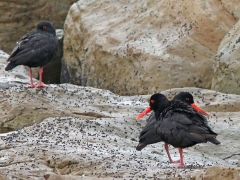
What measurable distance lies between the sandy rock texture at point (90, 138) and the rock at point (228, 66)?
2.75 ft

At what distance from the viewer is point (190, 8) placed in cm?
1719

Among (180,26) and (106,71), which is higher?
(180,26)

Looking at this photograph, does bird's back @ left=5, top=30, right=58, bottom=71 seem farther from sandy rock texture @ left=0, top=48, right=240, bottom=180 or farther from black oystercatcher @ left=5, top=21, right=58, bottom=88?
sandy rock texture @ left=0, top=48, right=240, bottom=180

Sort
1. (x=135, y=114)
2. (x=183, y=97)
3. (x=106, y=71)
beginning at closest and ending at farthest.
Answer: (x=183, y=97)
(x=135, y=114)
(x=106, y=71)

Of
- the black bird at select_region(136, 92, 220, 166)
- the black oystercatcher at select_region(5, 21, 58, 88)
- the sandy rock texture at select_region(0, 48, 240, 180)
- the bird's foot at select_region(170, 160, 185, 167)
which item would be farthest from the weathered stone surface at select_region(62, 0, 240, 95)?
the bird's foot at select_region(170, 160, 185, 167)

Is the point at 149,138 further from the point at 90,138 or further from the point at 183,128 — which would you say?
the point at 90,138

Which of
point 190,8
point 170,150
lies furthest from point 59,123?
point 190,8

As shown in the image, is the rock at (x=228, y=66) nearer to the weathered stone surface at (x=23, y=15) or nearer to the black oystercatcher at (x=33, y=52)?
the black oystercatcher at (x=33, y=52)

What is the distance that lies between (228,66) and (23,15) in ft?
30.9

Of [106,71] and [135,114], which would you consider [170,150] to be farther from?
[106,71]

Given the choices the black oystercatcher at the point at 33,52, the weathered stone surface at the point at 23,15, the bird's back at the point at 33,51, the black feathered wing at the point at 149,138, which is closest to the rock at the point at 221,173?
the black feathered wing at the point at 149,138

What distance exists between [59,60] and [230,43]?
720cm

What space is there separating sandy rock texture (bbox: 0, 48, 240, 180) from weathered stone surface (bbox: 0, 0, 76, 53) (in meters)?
6.78

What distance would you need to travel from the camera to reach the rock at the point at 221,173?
25.6 feet
